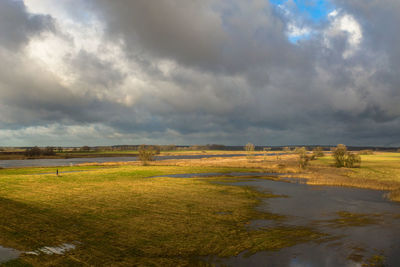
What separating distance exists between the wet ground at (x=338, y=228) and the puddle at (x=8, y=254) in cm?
937

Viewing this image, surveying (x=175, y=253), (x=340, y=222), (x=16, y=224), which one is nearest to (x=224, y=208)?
(x=340, y=222)

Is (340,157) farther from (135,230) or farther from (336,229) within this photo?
(135,230)

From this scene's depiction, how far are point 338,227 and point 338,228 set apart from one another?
0.31 metres

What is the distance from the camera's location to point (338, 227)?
18.9 metres

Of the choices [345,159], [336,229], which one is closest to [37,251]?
[336,229]

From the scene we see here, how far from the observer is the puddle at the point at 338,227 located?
42.8ft

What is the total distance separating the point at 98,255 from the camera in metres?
12.3

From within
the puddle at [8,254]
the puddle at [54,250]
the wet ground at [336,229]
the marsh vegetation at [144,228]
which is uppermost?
the puddle at [8,254]

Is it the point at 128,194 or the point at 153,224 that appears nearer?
the point at 153,224

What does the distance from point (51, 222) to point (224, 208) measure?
15.1 m

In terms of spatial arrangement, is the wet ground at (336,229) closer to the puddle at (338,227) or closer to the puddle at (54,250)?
the puddle at (338,227)

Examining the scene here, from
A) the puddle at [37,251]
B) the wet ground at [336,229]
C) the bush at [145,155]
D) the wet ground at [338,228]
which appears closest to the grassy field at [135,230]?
the puddle at [37,251]

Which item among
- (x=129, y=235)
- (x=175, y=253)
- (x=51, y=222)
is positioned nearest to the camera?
(x=175, y=253)

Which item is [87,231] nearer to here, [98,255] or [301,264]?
[98,255]
